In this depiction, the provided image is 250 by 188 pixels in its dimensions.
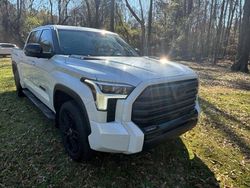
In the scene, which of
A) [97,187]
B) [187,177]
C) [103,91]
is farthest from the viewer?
[187,177]

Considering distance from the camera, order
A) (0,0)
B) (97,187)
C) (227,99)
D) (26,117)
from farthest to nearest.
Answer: (0,0), (227,99), (26,117), (97,187)

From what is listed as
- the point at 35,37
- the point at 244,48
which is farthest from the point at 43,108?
the point at 244,48

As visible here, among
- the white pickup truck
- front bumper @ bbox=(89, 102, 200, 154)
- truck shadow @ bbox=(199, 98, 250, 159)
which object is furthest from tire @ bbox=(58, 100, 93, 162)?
truck shadow @ bbox=(199, 98, 250, 159)

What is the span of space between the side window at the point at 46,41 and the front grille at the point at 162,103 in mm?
2122

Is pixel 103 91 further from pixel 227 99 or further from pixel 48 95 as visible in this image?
pixel 227 99

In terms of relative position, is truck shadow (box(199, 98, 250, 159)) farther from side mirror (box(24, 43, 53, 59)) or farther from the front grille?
side mirror (box(24, 43, 53, 59))

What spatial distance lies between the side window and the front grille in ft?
6.96

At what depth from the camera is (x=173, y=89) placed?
3393mm

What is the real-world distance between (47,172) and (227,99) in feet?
19.1

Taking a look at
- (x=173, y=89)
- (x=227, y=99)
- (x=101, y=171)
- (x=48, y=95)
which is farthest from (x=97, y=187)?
(x=227, y=99)

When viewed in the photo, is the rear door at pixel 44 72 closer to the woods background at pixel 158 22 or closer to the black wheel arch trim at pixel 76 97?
the black wheel arch trim at pixel 76 97

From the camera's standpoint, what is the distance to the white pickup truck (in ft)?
10.00

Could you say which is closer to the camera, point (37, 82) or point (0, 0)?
point (37, 82)

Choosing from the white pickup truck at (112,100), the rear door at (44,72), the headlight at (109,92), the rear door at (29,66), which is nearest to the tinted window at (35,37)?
the rear door at (29,66)
